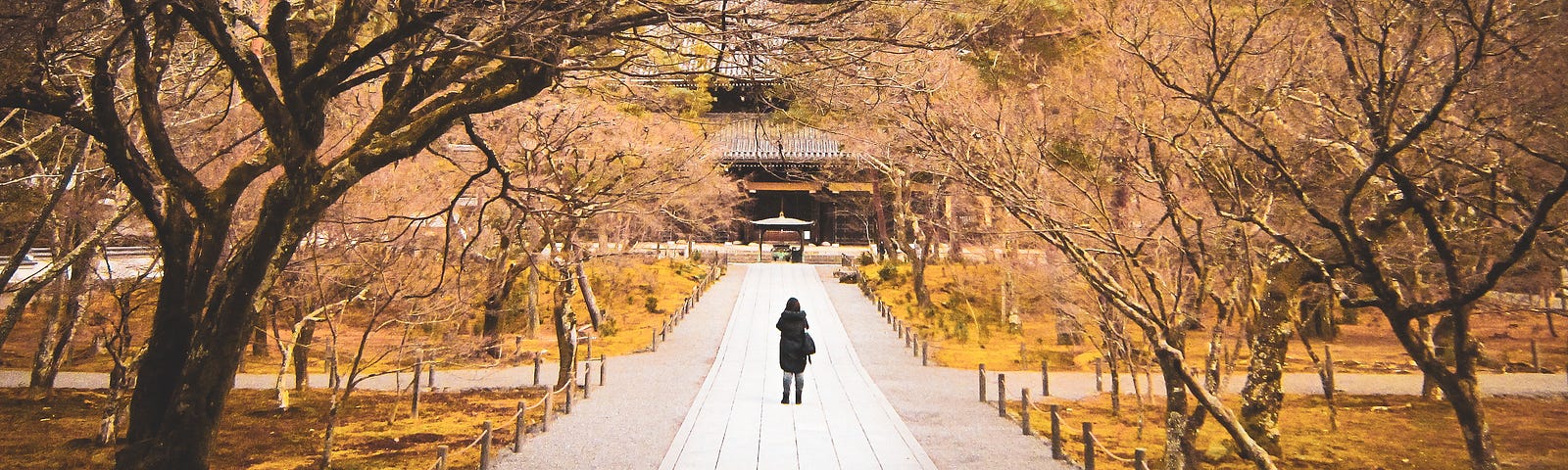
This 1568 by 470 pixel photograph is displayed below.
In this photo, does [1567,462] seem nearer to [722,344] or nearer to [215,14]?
[722,344]

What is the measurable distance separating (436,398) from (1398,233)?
1411 centimetres

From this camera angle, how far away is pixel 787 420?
10.4 m

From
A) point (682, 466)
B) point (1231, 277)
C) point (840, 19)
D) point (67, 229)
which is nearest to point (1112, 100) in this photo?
point (1231, 277)

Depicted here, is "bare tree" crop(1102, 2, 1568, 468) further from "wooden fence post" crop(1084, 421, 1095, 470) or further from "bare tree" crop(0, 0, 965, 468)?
"bare tree" crop(0, 0, 965, 468)

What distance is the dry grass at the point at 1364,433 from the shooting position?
1066 centimetres

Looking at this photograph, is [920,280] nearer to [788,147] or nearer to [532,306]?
[532,306]

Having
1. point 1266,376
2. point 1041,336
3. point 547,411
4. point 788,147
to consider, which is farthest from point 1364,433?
point 788,147

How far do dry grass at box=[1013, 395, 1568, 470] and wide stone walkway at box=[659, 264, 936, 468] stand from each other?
7.78 ft

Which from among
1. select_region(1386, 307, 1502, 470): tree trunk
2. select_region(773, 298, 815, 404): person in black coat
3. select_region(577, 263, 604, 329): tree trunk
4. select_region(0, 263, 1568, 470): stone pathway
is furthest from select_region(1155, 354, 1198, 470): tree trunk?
select_region(577, 263, 604, 329): tree trunk

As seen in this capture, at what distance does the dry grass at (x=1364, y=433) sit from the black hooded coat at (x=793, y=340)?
3.25 m

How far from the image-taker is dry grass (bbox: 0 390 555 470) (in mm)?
9891

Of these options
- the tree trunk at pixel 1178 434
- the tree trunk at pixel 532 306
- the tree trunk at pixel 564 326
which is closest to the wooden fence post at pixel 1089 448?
the tree trunk at pixel 1178 434

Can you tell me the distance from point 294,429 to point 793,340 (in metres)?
6.78

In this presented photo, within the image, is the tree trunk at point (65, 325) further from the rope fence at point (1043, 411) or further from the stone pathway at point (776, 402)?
the rope fence at point (1043, 411)
